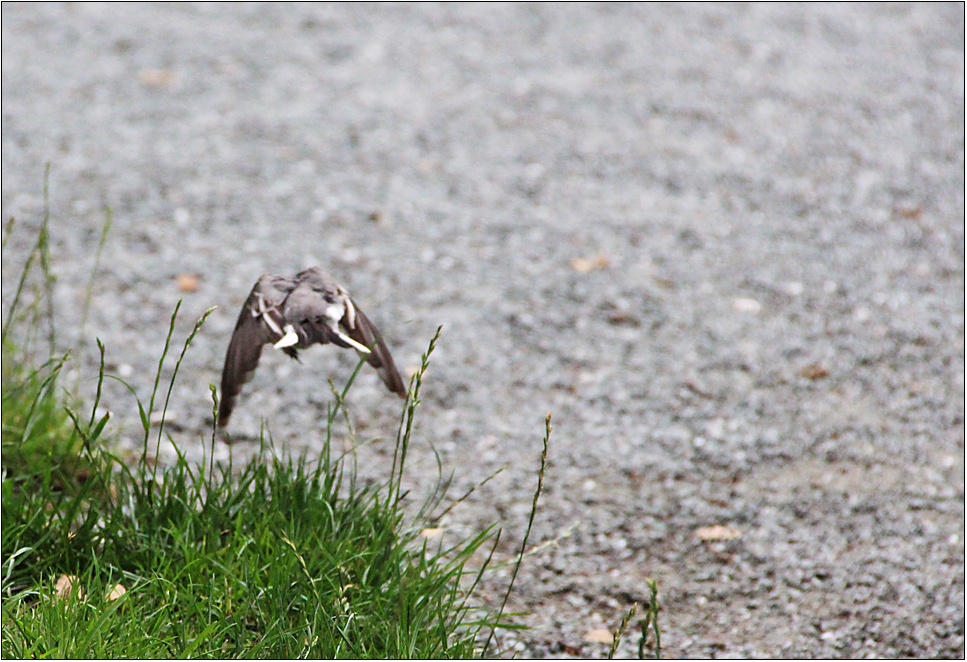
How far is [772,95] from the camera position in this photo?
5680 millimetres

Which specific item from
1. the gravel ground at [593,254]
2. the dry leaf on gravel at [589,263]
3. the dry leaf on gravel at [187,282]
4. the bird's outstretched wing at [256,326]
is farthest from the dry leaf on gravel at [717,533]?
the dry leaf on gravel at [187,282]

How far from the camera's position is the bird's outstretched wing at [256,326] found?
1959 mm

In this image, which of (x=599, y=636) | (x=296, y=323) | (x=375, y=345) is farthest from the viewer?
(x=599, y=636)

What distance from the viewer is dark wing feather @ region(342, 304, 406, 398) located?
6.48ft

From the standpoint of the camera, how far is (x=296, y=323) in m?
1.93

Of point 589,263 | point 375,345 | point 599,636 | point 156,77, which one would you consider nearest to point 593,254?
point 589,263

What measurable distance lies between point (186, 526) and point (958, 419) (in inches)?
98.3

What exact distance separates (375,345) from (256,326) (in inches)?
9.3

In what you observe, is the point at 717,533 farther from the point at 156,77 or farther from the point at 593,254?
the point at 156,77

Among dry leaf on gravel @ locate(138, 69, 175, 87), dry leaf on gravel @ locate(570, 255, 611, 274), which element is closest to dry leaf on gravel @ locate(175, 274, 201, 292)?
dry leaf on gravel @ locate(570, 255, 611, 274)

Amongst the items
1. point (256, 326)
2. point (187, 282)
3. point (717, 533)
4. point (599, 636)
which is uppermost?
point (256, 326)

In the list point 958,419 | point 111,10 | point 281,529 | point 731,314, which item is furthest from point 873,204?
point 111,10

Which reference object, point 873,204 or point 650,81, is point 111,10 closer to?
point 650,81

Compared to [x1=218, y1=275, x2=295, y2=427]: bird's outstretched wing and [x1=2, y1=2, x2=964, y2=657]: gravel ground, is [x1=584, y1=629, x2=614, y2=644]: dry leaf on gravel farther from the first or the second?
[x1=218, y1=275, x2=295, y2=427]: bird's outstretched wing
